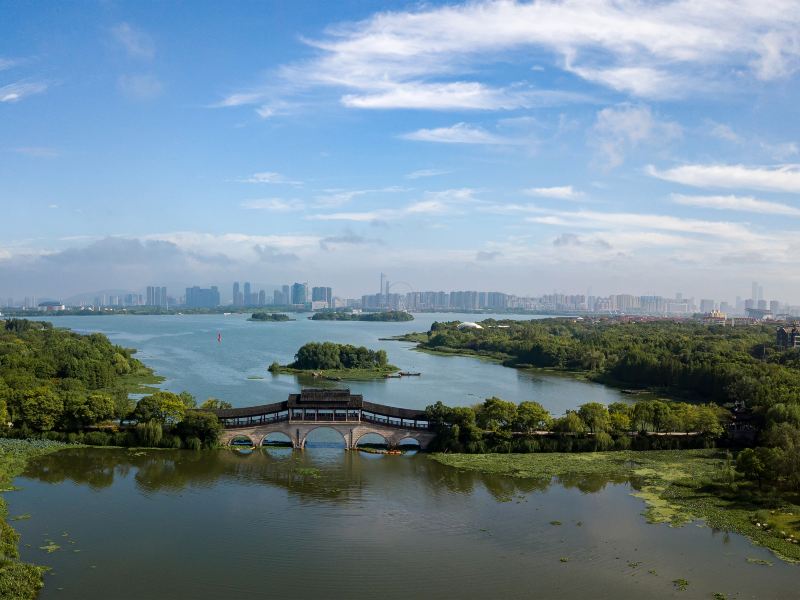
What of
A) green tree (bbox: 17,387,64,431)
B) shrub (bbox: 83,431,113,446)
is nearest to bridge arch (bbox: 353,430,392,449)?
shrub (bbox: 83,431,113,446)

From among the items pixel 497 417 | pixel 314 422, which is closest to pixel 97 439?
pixel 314 422

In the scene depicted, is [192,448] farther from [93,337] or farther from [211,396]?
[93,337]

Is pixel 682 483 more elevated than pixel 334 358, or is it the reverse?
pixel 334 358

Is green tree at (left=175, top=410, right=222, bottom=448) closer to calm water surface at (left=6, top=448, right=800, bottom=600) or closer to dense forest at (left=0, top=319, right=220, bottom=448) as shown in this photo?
dense forest at (left=0, top=319, right=220, bottom=448)

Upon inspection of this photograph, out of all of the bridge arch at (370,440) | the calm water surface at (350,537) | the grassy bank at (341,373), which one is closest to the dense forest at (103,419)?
the calm water surface at (350,537)

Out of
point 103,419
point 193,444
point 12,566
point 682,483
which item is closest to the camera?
point 12,566

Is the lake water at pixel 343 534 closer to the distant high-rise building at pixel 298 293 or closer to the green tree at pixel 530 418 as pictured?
the green tree at pixel 530 418

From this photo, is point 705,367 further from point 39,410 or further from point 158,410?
point 39,410
